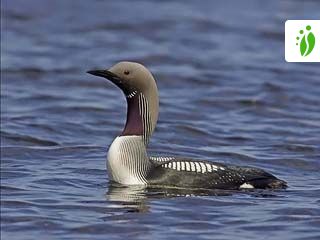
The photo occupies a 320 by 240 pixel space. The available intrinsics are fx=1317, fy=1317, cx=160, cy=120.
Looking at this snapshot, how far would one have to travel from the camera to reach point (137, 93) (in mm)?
11961

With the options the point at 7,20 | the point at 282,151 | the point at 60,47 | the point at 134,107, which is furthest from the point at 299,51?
the point at 7,20

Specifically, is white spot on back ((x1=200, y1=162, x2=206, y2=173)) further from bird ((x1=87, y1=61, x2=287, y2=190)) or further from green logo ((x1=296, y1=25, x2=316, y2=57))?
green logo ((x1=296, y1=25, x2=316, y2=57))

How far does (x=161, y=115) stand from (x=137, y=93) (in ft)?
15.0

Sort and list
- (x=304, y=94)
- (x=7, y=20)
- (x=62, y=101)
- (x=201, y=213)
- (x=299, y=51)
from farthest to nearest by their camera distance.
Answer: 1. (x=7, y=20)
2. (x=304, y=94)
3. (x=62, y=101)
4. (x=299, y=51)
5. (x=201, y=213)

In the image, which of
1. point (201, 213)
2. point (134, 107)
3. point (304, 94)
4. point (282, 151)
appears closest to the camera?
point (201, 213)

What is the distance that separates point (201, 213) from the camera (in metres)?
11.0

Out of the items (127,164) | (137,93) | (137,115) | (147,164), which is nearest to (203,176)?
(147,164)

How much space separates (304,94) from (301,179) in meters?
5.67

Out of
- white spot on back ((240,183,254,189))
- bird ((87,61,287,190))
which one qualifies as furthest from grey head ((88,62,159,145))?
white spot on back ((240,183,254,189))

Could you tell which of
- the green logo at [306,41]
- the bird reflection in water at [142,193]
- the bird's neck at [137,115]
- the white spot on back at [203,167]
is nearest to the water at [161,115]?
the bird reflection in water at [142,193]

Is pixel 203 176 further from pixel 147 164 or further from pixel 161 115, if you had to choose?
pixel 161 115

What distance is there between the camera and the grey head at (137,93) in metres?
11.9

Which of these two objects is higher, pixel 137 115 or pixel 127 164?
pixel 137 115

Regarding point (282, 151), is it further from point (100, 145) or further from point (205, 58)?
point (205, 58)
